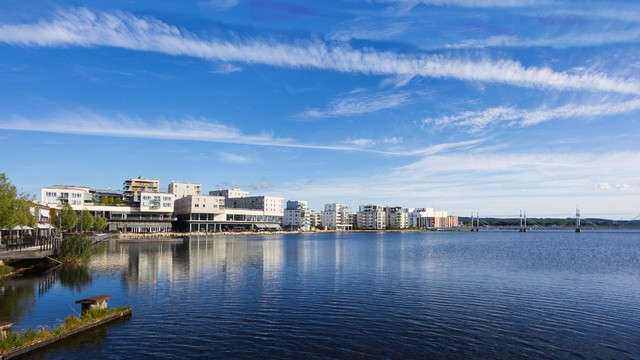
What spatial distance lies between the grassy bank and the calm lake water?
93 cm

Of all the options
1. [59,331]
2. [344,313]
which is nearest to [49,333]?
[59,331]

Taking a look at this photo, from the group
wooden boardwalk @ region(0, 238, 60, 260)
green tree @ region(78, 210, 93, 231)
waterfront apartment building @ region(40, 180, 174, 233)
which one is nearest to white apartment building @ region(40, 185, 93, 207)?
waterfront apartment building @ region(40, 180, 174, 233)

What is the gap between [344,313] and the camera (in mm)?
27266

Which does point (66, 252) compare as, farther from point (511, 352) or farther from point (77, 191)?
point (77, 191)

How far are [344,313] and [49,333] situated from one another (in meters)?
16.9

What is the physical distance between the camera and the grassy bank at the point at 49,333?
1858cm

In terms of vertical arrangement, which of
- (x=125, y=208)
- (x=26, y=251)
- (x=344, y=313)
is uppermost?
(x=125, y=208)

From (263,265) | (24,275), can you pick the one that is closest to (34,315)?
(24,275)

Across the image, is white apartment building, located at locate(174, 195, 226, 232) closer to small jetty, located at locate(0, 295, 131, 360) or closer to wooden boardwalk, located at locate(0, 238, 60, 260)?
wooden boardwalk, located at locate(0, 238, 60, 260)

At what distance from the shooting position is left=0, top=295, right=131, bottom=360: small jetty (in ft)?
61.0

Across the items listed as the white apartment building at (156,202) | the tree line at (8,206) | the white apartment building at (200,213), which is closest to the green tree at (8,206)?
the tree line at (8,206)

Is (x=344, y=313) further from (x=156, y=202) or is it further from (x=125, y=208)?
(x=125, y=208)

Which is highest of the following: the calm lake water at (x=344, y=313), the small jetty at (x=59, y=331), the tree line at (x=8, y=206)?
the tree line at (x=8, y=206)

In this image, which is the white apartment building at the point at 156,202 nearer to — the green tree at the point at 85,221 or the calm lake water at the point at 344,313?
the green tree at the point at 85,221
